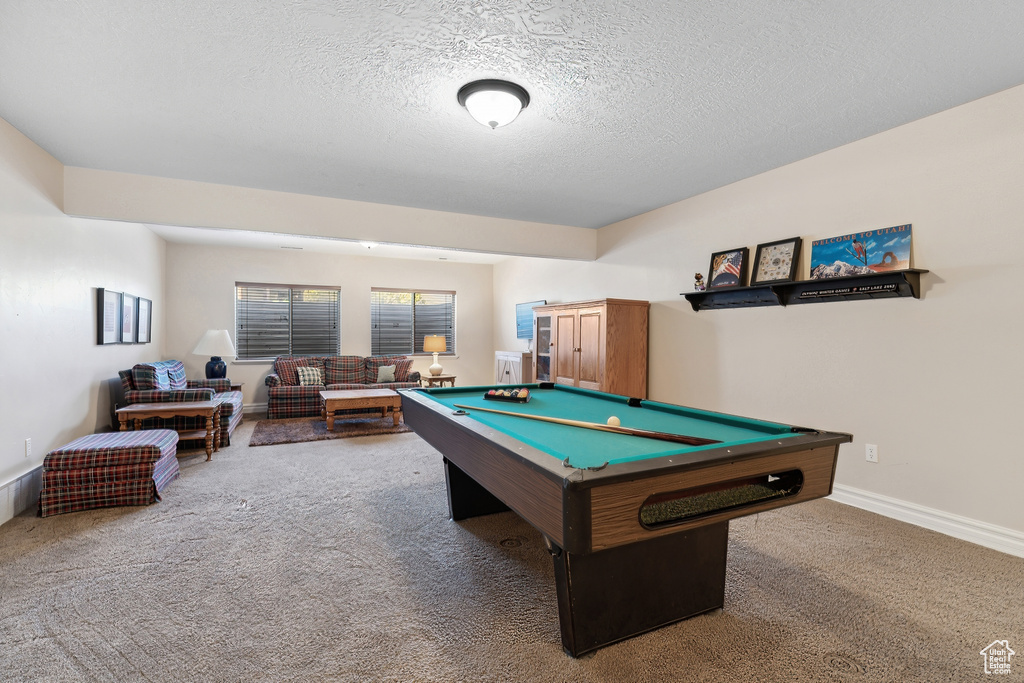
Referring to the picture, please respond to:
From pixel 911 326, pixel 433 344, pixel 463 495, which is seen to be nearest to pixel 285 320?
pixel 433 344

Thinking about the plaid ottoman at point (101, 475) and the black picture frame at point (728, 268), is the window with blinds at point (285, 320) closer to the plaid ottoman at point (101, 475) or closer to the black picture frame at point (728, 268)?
the plaid ottoman at point (101, 475)

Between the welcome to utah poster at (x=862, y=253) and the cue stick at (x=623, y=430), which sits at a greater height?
the welcome to utah poster at (x=862, y=253)

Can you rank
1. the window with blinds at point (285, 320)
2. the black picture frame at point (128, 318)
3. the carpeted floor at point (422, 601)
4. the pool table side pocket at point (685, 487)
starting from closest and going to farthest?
the pool table side pocket at point (685, 487) → the carpeted floor at point (422, 601) → the black picture frame at point (128, 318) → the window with blinds at point (285, 320)

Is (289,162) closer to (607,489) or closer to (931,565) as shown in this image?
(607,489)

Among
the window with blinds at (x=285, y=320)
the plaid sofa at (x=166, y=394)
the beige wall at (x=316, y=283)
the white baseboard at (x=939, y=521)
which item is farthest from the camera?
the window with blinds at (x=285, y=320)

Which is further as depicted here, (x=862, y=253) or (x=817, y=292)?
(x=817, y=292)

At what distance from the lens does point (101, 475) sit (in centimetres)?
305

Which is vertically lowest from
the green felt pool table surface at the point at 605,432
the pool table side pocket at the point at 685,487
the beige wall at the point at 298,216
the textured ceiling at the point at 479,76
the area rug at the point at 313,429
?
the area rug at the point at 313,429

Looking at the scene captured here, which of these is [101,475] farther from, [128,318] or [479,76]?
[479,76]

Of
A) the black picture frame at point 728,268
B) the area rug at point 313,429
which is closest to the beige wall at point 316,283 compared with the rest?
the area rug at point 313,429

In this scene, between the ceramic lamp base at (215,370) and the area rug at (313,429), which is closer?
the area rug at (313,429)

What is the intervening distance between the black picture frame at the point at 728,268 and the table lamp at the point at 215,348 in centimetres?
575

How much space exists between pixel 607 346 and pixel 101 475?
3934mm

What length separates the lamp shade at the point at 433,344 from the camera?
7543 mm
